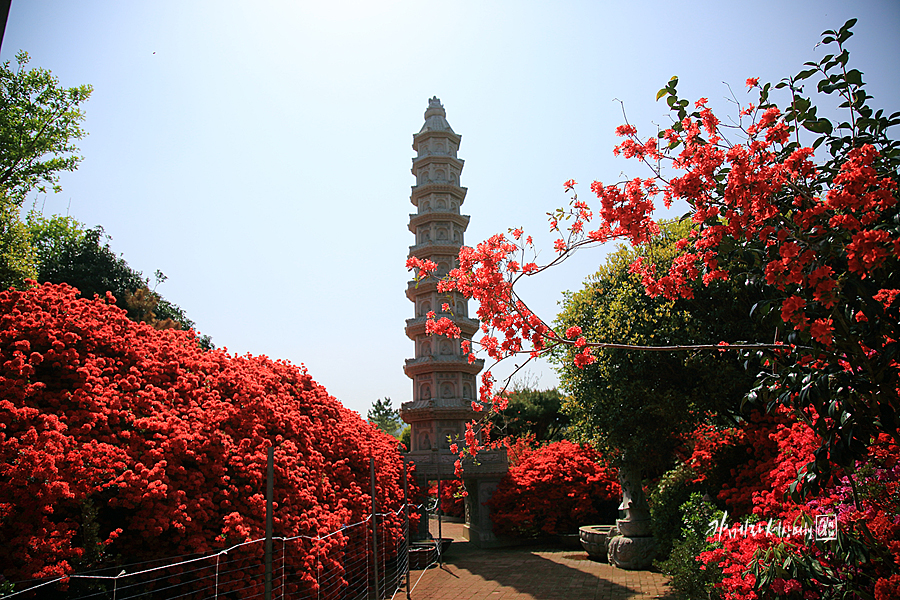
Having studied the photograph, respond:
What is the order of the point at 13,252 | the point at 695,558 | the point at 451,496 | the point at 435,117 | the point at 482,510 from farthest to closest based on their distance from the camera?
the point at 435,117
the point at 451,496
the point at 482,510
the point at 13,252
the point at 695,558

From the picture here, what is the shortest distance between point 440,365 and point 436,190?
8.50m

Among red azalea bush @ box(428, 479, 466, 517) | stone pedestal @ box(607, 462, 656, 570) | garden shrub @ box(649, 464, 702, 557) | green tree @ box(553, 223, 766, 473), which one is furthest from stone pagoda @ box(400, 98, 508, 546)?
green tree @ box(553, 223, 766, 473)

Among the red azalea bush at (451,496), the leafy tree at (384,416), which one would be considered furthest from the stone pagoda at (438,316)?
the leafy tree at (384,416)

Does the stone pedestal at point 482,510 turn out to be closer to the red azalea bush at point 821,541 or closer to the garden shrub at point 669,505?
the garden shrub at point 669,505

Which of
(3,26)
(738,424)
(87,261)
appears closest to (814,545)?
(738,424)

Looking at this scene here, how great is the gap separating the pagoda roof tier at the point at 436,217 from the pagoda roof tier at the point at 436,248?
3.64 ft

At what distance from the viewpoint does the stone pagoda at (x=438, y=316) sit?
81.4 feet

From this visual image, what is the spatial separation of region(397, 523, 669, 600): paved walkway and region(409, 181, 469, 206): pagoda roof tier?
16.8 m

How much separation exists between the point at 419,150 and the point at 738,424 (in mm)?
22072

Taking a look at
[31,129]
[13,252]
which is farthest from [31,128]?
[13,252]

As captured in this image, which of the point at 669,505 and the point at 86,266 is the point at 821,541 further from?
the point at 86,266

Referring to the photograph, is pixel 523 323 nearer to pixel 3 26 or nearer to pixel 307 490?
pixel 3 26

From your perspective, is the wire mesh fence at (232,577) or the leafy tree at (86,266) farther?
the leafy tree at (86,266)

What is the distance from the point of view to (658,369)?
35.9 ft
